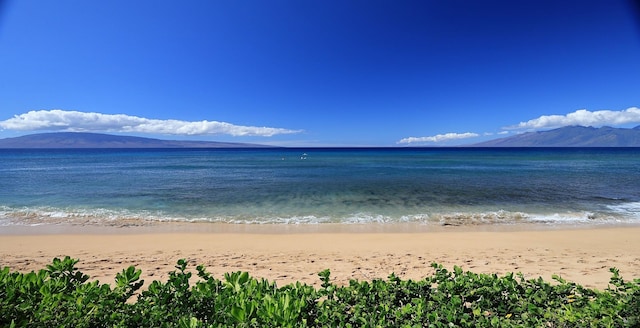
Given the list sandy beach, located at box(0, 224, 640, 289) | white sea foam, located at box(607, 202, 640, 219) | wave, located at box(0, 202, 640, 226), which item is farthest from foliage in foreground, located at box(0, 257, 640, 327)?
white sea foam, located at box(607, 202, 640, 219)

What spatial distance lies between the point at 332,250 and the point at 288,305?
671 centimetres

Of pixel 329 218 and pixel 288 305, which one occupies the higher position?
pixel 288 305

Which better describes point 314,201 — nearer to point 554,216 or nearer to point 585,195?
point 554,216

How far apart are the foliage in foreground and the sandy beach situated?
3.36m

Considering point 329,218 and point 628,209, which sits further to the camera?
point 628,209

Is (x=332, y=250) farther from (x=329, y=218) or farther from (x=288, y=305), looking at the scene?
(x=288, y=305)

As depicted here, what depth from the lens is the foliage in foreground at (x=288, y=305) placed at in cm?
219

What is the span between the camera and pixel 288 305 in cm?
224

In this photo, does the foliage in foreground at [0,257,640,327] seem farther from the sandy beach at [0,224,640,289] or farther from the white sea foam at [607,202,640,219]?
the white sea foam at [607,202,640,219]

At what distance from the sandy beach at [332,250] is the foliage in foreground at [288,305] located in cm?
336

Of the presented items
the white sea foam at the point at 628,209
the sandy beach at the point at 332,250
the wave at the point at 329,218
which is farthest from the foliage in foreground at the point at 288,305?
the white sea foam at the point at 628,209

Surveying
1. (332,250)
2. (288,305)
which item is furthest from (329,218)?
(288,305)

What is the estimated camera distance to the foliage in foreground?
86.3 inches

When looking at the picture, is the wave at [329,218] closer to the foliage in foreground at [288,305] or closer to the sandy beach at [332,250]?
the sandy beach at [332,250]
